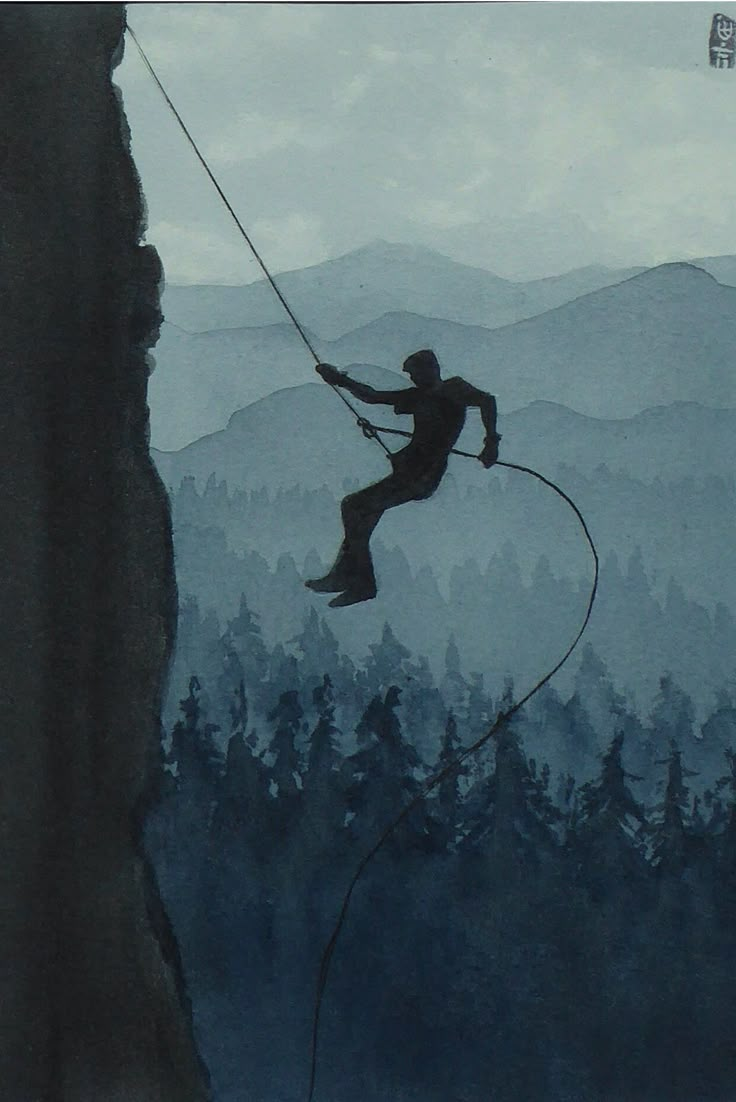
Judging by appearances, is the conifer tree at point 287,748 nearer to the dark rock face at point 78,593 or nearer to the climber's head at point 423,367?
the dark rock face at point 78,593

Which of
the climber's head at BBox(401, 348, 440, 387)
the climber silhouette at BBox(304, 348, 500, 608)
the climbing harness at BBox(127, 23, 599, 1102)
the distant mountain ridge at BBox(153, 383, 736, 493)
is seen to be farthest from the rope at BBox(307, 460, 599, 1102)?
the climber's head at BBox(401, 348, 440, 387)

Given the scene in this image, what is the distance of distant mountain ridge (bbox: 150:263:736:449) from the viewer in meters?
2.24

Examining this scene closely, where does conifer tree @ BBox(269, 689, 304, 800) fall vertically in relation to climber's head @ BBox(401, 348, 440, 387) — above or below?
below

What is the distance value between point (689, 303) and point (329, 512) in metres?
1.07

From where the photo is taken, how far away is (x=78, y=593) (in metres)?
2.27

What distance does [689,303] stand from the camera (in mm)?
2246

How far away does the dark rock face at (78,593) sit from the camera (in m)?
2.25

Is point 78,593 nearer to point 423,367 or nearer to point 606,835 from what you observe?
point 423,367

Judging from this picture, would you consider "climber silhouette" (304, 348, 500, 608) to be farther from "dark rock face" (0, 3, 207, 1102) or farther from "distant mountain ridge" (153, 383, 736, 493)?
"dark rock face" (0, 3, 207, 1102)

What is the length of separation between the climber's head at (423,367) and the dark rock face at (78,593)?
0.68 meters

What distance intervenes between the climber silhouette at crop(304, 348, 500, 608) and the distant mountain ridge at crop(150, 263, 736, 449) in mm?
40

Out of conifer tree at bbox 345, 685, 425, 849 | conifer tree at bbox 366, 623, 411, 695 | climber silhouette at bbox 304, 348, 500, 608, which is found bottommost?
conifer tree at bbox 345, 685, 425, 849

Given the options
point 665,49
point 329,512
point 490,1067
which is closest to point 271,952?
point 490,1067

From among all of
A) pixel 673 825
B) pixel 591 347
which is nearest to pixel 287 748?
pixel 673 825
